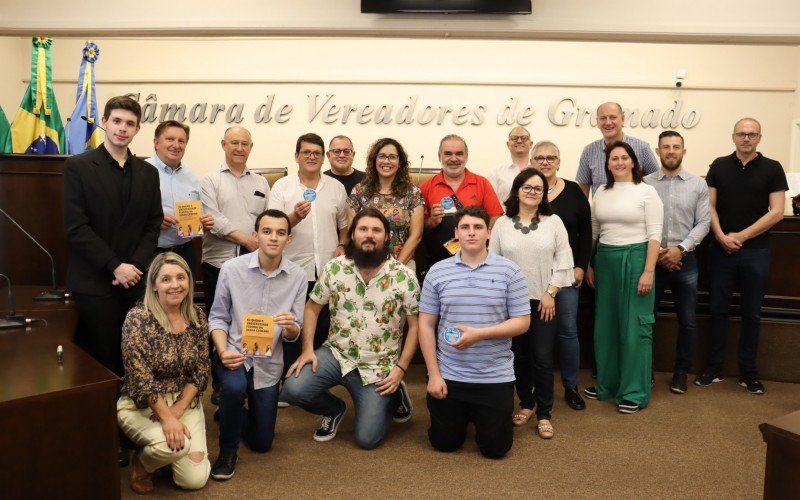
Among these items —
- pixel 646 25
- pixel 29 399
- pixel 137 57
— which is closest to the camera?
pixel 29 399

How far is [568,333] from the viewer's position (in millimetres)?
3705

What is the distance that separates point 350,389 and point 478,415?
2.12 feet

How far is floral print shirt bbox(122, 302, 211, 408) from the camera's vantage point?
2.67m

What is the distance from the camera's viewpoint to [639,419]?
144 inches

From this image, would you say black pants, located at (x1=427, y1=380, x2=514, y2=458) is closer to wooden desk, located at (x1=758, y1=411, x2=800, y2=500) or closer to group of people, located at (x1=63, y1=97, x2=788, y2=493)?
group of people, located at (x1=63, y1=97, x2=788, y2=493)

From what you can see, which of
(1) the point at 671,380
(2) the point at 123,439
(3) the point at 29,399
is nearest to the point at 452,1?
(1) the point at 671,380

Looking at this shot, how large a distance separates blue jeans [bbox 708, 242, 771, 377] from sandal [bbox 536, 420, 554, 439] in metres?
1.61

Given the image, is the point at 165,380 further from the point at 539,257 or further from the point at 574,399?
the point at 574,399

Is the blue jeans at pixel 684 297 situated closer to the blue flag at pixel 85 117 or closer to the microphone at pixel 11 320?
the microphone at pixel 11 320

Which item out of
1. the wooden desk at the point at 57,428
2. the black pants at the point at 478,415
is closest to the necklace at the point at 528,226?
the black pants at the point at 478,415

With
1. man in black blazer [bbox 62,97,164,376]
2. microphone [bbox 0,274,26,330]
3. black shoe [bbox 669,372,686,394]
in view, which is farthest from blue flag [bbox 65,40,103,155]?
black shoe [bbox 669,372,686,394]

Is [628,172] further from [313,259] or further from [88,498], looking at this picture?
[88,498]

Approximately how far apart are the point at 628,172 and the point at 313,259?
188cm

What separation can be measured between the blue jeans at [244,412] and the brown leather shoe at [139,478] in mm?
330
